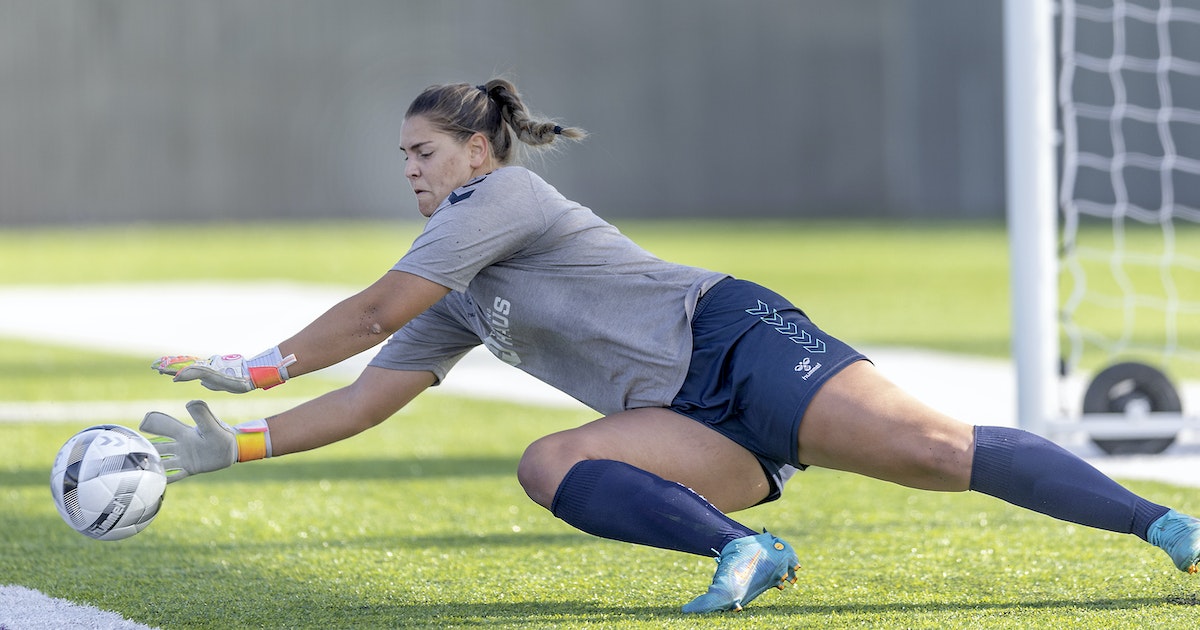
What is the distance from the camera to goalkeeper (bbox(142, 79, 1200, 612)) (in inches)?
111

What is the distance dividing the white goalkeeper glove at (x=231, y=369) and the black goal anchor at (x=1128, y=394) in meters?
3.18

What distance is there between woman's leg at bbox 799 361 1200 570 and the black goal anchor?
2.33 meters

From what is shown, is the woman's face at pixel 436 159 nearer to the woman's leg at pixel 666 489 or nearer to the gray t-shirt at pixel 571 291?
the gray t-shirt at pixel 571 291

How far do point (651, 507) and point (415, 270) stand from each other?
0.64 meters

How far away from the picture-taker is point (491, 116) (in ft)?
10.4

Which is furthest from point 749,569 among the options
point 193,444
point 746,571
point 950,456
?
point 193,444

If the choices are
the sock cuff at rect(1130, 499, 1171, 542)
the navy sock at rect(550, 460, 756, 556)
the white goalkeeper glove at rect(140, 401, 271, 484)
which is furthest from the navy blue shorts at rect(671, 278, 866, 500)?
the white goalkeeper glove at rect(140, 401, 271, 484)

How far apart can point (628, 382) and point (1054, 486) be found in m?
0.85

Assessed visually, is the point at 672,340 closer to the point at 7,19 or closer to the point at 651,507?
the point at 651,507

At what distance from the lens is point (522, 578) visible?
10.9 ft

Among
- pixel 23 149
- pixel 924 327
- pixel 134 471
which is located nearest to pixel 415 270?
pixel 134 471

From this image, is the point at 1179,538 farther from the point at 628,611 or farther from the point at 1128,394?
the point at 1128,394

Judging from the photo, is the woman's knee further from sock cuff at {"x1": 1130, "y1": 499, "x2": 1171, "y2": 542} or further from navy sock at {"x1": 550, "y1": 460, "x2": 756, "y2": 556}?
sock cuff at {"x1": 1130, "y1": 499, "x2": 1171, "y2": 542}

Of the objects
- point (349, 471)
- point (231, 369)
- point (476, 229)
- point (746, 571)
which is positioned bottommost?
point (349, 471)
